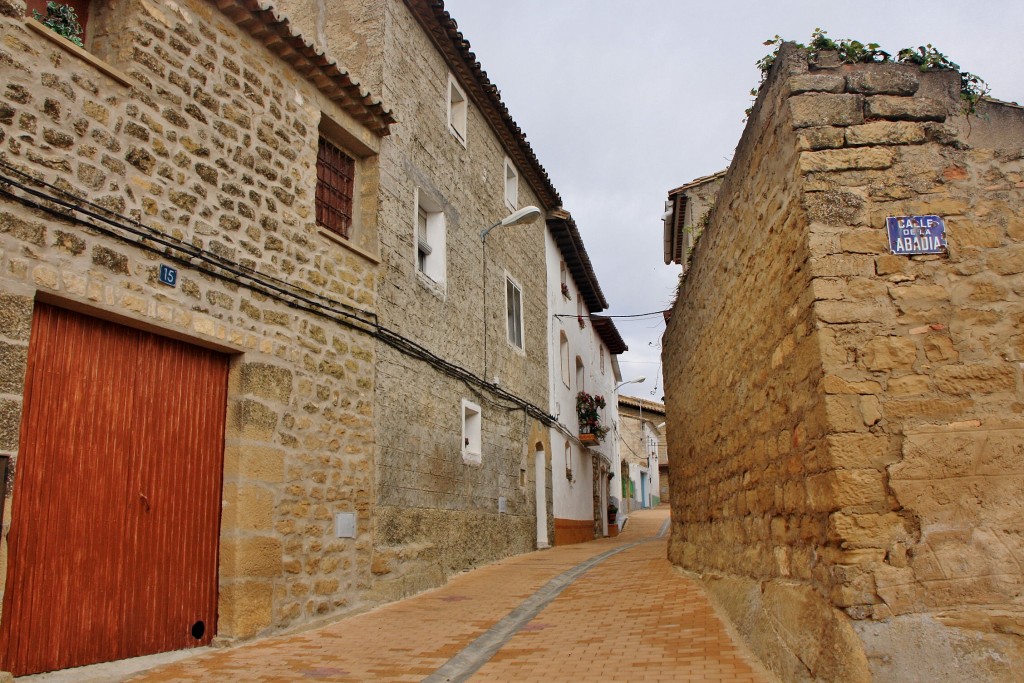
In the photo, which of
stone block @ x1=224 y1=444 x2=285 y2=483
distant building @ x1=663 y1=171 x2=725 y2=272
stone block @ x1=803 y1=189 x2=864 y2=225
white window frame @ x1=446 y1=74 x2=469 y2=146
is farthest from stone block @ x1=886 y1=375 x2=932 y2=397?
distant building @ x1=663 y1=171 x2=725 y2=272

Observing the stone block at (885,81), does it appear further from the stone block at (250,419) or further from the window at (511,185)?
the window at (511,185)

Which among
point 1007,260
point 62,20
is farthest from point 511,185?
point 1007,260

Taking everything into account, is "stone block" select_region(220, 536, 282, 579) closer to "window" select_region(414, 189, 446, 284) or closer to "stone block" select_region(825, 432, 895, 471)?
"stone block" select_region(825, 432, 895, 471)

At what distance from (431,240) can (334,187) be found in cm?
255

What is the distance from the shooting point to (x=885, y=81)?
4754mm

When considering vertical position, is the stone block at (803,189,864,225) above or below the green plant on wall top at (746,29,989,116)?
below

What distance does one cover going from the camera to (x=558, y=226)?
714 inches

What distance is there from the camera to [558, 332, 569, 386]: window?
18453mm

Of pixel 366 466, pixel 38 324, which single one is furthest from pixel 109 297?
pixel 366 466

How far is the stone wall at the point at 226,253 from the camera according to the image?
4918mm

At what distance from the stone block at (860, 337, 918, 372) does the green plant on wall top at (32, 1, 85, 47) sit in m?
5.40

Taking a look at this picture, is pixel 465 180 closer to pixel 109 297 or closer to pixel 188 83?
A: pixel 188 83

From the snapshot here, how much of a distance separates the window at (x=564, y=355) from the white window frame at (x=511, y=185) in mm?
4269

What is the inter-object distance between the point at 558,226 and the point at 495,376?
6.37 meters
